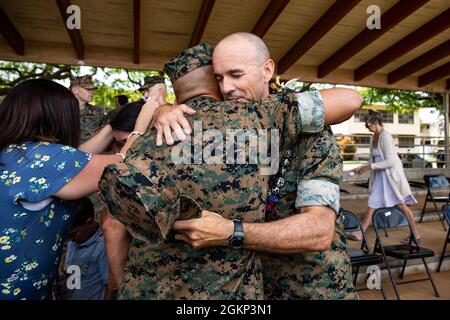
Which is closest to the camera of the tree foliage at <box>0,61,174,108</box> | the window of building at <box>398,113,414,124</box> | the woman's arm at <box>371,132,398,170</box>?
the woman's arm at <box>371,132,398,170</box>

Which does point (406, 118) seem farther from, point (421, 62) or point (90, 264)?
point (90, 264)

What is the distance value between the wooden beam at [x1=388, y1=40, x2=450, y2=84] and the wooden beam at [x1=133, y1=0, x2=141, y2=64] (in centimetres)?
582

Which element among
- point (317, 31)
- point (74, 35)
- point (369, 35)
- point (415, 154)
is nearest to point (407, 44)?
point (369, 35)

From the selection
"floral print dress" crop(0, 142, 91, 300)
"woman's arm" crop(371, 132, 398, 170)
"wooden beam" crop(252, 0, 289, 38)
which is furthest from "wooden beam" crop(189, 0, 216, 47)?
"floral print dress" crop(0, 142, 91, 300)

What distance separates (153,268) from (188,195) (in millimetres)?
276

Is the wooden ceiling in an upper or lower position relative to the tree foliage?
lower

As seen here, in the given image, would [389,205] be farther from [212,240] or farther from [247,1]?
[212,240]

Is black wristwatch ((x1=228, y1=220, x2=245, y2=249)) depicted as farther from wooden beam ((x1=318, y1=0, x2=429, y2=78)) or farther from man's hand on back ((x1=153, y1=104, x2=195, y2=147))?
wooden beam ((x1=318, y1=0, x2=429, y2=78))

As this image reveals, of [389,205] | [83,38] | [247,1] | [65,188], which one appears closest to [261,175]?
[65,188]

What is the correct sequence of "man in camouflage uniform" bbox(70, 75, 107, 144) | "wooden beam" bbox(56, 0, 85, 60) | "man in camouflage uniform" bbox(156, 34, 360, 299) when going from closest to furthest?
"man in camouflage uniform" bbox(156, 34, 360, 299) < "man in camouflage uniform" bbox(70, 75, 107, 144) < "wooden beam" bbox(56, 0, 85, 60)

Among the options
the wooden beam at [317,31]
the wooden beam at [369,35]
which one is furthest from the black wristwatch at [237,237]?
the wooden beam at [369,35]

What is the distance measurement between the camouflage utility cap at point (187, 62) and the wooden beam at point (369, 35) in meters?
4.86

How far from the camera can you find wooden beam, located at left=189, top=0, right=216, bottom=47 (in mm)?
4883

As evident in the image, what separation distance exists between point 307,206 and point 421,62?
25.3 feet
